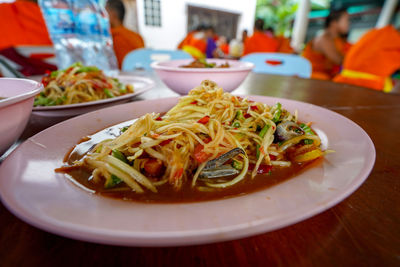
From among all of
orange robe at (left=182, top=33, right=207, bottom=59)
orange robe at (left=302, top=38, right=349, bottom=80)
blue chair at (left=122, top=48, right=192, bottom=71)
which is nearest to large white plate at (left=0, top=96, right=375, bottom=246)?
blue chair at (left=122, top=48, right=192, bottom=71)

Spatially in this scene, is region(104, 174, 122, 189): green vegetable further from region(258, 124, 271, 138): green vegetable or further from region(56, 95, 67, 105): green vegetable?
region(56, 95, 67, 105): green vegetable

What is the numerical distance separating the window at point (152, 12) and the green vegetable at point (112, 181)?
13938 millimetres

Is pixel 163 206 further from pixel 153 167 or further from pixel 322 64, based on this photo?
pixel 322 64

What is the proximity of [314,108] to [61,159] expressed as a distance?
1.04 metres

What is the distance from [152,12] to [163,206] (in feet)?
46.9

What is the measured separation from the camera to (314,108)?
103 centimetres

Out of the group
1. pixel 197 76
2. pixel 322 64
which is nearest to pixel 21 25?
pixel 197 76

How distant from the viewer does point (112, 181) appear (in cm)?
58

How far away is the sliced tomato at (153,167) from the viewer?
66 cm

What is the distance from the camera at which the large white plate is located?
366 millimetres

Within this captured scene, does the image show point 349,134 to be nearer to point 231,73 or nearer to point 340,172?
point 340,172

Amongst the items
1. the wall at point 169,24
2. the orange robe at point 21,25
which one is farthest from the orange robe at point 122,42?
the wall at point 169,24

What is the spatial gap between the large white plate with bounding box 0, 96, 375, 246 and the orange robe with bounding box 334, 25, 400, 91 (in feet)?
15.9

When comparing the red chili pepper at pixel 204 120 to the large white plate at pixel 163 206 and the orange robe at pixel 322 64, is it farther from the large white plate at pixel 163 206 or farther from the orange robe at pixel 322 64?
the orange robe at pixel 322 64
